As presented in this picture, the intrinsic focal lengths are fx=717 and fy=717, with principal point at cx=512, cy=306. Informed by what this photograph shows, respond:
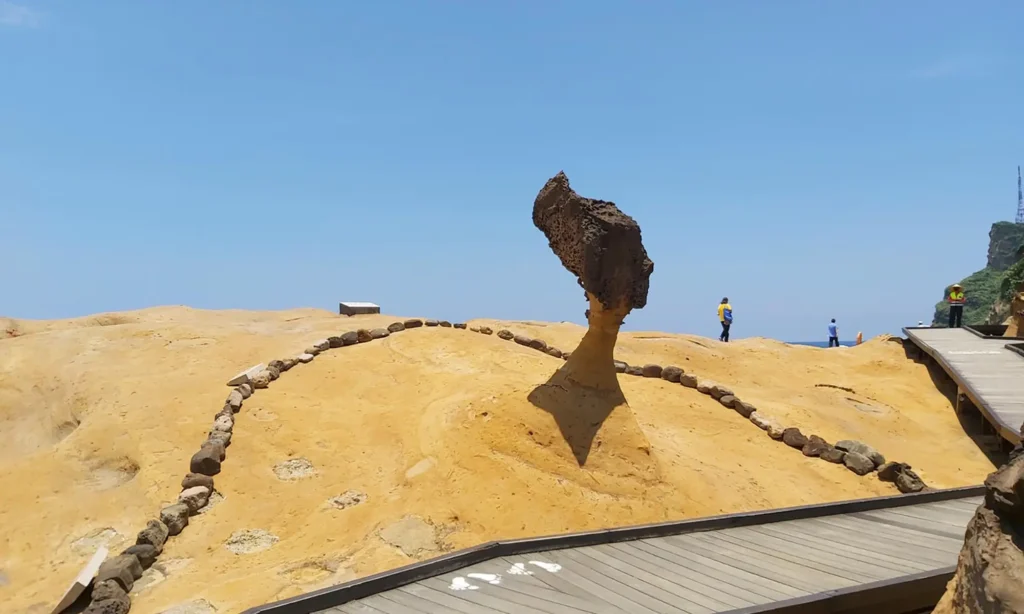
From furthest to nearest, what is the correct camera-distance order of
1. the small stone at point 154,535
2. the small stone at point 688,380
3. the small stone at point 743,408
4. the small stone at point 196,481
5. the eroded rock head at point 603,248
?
the small stone at point 688,380 → the small stone at point 743,408 → the eroded rock head at point 603,248 → the small stone at point 196,481 → the small stone at point 154,535

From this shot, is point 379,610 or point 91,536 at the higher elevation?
point 379,610

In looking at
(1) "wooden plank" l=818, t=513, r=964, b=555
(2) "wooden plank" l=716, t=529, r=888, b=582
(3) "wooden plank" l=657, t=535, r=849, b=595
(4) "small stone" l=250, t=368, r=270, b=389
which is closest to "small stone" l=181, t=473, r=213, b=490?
(4) "small stone" l=250, t=368, r=270, b=389

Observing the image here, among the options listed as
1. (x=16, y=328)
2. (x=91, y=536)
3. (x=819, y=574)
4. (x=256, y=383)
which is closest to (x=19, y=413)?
(x=256, y=383)

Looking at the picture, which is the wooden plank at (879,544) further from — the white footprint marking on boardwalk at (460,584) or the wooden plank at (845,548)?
the white footprint marking on boardwalk at (460,584)

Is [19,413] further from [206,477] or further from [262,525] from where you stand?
[262,525]

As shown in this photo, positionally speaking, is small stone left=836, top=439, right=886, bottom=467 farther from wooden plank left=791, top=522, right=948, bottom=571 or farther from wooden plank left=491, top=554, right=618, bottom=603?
wooden plank left=491, top=554, right=618, bottom=603

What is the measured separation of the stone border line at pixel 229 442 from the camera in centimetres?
600

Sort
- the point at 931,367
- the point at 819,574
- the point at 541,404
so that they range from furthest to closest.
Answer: the point at 931,367 → the point at 541,404 → the point at 819,574

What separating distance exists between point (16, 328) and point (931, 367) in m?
18.7

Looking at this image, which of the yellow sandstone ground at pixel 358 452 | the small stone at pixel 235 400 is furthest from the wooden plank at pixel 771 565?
the small stone at pixel 235 400

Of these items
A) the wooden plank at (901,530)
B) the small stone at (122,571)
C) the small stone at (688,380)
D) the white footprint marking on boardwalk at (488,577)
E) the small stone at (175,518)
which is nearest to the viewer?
the white footprint marking on boardwalk at (488,577)

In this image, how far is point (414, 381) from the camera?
32.7ft

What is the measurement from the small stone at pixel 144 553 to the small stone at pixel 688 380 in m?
7.86

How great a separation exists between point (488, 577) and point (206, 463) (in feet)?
16.0
